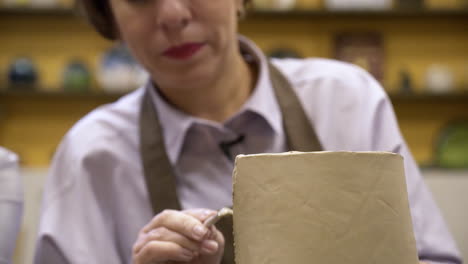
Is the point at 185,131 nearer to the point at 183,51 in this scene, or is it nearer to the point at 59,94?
the point at 183,51

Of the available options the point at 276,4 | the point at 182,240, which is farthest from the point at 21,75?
the point at 182,240

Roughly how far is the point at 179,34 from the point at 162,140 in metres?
0.23

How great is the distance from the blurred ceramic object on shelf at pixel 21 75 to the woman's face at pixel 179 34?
289 cm

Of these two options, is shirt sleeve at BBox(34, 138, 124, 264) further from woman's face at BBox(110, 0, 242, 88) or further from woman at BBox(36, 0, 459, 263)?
woman's face at BBox(110, 0, 242, 88)

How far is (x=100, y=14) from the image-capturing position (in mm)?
1243

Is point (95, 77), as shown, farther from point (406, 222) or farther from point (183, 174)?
point (406, 222)

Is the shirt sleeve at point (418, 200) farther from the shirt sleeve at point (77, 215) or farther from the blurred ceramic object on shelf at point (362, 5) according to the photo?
the blurred ceramic object on shelf at point (362, 5)

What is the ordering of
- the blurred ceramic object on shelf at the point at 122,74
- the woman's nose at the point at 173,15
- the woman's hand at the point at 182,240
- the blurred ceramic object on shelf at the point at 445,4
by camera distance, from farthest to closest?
the blurred ceramic object on shelf at the point at 445,4 → the blurred ceramic object on shelf at the point at 122,74 → the woman's nose at the point at 173,15 → the woman's hand at the point at 182,240

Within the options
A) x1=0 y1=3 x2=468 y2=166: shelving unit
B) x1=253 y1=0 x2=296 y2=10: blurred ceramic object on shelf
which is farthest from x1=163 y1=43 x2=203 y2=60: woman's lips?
x1=0 y1=3 x2=468 y2=166: shelving unit

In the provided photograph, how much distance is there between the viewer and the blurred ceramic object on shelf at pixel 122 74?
3697 millimetres

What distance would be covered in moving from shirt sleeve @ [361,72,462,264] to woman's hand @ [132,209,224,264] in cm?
46

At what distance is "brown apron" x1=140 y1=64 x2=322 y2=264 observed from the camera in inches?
40.9

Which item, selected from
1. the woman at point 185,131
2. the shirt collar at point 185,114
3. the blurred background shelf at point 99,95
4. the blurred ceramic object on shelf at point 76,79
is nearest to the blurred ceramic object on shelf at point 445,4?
the blurred background shelf at point 99,95

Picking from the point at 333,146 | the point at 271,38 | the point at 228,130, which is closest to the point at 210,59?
the point at 228,130
